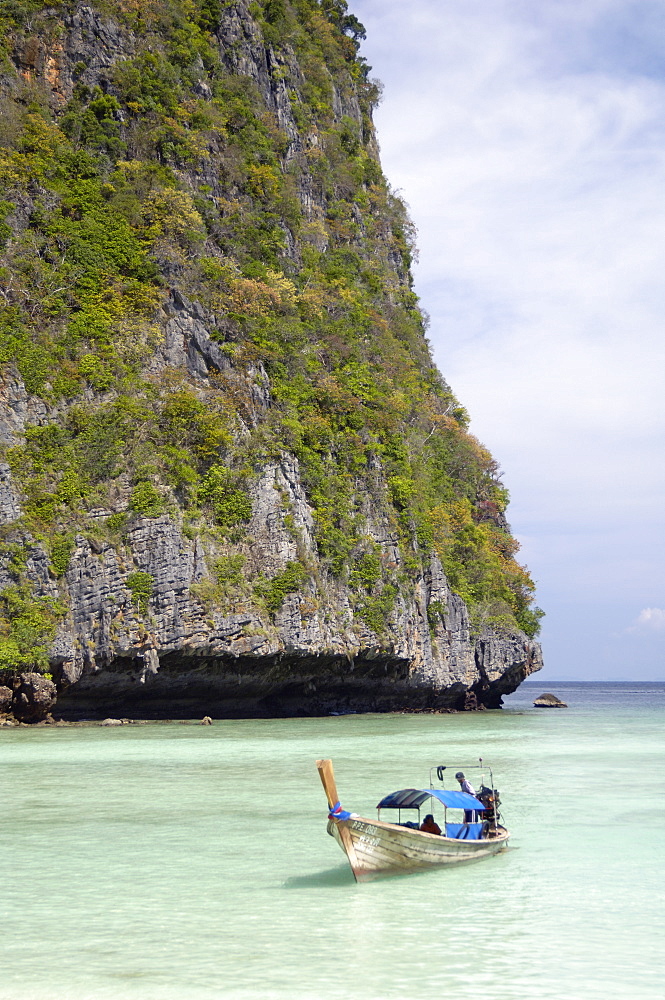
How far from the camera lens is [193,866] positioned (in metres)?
11.4

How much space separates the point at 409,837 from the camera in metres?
10.5

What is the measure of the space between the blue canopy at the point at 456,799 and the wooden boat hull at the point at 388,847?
41cm

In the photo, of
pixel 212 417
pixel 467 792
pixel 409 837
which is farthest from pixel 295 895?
pixel 212 417

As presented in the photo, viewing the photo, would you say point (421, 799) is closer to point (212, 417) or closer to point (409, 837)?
point (409, 837)

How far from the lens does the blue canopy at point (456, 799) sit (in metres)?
11.2

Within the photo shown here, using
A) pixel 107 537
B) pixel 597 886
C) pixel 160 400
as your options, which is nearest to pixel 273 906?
pixel 597 886

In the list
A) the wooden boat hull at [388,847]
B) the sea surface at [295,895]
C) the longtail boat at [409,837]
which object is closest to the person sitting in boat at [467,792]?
the longtail boat at [409,837]

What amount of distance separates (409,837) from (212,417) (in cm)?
2678

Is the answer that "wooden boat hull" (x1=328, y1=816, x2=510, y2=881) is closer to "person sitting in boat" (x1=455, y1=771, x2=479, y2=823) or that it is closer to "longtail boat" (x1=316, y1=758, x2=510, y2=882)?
"longtail boat" (x1=316, y1=758, x2=510, y2=882)

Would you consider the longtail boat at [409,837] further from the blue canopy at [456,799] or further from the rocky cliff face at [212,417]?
the rocky cliff face at [212,417]

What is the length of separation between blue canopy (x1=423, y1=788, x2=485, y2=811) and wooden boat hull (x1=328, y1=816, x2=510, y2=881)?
1.34ft

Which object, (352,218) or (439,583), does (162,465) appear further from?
(352,218)

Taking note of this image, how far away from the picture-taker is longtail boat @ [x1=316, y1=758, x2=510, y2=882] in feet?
32.9

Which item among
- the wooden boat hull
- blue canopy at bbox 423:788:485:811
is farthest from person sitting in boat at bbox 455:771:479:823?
the wooden boat hull
